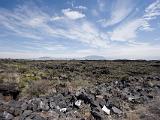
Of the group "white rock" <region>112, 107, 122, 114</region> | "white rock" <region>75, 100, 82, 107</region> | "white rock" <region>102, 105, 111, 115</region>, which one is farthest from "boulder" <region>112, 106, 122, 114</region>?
"white rock" <region>75, 100, 82, 107</region>

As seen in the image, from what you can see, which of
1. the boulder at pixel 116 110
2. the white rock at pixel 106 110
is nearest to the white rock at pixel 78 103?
the white rock at pixel 106 110

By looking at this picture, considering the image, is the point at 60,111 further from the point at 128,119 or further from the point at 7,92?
the point at 7,92

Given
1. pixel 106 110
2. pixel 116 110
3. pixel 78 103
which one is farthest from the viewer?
pixel 78 103

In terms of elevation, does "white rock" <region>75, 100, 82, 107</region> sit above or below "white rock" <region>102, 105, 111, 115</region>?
above

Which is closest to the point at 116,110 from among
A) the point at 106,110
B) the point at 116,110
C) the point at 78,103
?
the point at 116,110

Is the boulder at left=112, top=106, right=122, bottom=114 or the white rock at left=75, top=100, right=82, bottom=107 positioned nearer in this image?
the boulder at left=112, top=106, right=122, bottom=114

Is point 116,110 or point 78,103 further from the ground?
point 78,103

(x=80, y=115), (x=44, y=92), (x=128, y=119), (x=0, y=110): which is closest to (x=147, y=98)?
(x=128, y=119)

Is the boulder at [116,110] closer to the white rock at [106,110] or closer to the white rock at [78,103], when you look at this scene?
the white rock at [106,110]

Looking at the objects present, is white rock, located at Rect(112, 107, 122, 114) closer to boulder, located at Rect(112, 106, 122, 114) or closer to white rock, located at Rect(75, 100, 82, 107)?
boulder, located at Rect(112, 106, 122, 114)

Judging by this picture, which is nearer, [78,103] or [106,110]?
[106,110]

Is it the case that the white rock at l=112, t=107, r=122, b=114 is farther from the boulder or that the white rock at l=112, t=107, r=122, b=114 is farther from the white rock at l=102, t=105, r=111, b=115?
the white rock at l=102, t=105, r=111, b=115

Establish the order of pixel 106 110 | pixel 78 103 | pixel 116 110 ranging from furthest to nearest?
pixel 78 103, pixel 116 110, pixel 106 110

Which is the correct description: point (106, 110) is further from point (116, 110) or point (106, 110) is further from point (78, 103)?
point (78, 103)
